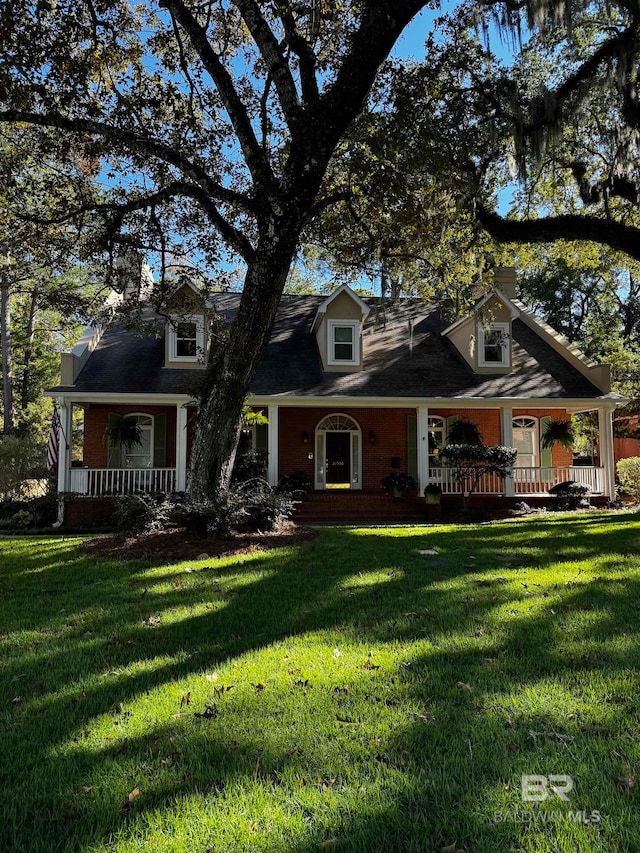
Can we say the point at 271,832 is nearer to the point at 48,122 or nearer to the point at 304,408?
the point at 48,122

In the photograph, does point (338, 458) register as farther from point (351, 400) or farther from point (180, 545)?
point (180, 545)

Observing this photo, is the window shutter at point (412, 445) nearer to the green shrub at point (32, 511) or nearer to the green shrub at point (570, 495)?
the green shrub at point (570, 495)

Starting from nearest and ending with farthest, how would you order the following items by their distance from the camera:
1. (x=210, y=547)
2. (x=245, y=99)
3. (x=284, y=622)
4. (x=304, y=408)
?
(x=284, y=622)
(x=210, y=547)
(x=245, y=99)
(x=304, y=408)

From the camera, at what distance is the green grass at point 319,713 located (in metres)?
2.19

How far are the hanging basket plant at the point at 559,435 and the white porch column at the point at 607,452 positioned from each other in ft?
2.93

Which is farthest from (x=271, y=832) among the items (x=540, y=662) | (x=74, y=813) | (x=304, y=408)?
(x=304, y=408)

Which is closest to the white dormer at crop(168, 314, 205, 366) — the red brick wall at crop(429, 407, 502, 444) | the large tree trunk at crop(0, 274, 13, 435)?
the red brick wall at crop(429, 407, 502, 444)

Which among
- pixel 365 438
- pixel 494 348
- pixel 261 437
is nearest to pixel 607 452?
pixel 494 348

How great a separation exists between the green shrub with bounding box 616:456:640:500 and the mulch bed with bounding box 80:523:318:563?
38.6 feet

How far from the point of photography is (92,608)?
5.43 meters

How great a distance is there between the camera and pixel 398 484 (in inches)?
609

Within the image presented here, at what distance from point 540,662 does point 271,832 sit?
7.90 feet

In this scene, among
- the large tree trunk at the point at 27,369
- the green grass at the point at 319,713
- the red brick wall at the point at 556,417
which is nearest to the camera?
the green grass at the point at 319,713

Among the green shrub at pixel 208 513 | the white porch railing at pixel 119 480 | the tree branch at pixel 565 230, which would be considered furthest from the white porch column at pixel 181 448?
the tree branch at pixel 565 230
